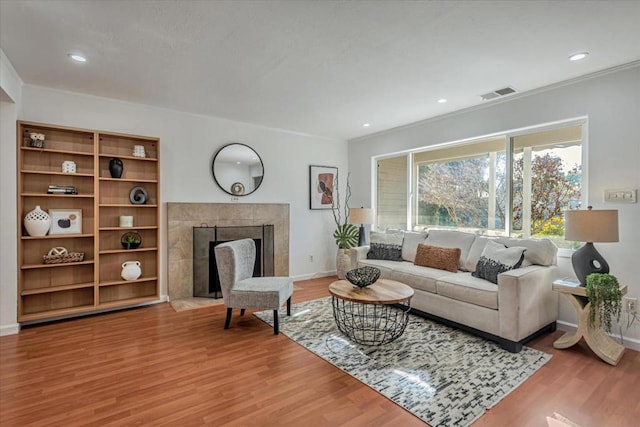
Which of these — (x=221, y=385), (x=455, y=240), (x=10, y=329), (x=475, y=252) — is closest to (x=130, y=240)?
(x=10, y=329)

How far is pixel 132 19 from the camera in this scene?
7.13 ft

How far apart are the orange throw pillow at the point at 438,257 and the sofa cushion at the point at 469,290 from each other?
25cm

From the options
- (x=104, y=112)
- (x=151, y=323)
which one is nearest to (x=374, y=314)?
(x=151, y=323)

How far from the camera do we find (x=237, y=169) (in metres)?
4.80

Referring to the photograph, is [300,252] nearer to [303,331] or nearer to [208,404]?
[303,331]

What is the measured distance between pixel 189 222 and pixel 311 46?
2912 mm

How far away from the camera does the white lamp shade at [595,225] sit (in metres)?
2.64

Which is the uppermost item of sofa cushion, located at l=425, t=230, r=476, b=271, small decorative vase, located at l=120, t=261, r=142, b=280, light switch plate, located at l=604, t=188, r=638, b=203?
light switch plate, located at l=604, t=188, r=638, b=203

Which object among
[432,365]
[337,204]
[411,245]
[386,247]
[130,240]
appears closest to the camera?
[432,365]

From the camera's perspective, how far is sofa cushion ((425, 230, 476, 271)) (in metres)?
3.78

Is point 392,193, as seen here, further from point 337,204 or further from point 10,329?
point 10,329

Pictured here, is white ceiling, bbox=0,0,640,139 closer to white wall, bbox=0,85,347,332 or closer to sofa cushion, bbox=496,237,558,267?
white wall, bbox=0,85,347,332

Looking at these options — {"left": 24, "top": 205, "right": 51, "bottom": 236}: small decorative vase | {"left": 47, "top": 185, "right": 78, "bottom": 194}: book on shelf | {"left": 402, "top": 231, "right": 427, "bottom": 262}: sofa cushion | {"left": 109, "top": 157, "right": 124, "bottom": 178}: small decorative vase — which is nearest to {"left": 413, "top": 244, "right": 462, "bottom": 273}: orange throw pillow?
{"left": 402, "top": 231, "right": 427, "bottom": 262}: sofa cushion

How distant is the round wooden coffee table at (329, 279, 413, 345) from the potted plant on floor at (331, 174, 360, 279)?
5.17 feet
